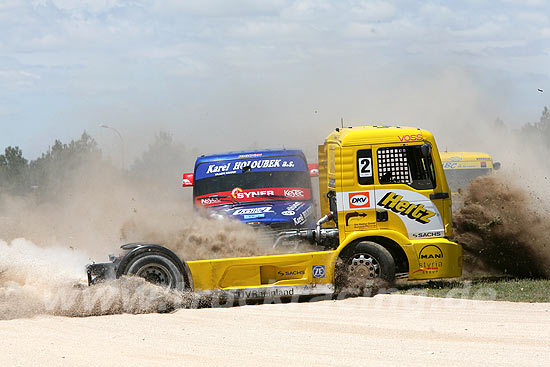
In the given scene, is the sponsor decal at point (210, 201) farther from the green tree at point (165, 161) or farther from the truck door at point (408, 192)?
the green tree at point (165, 161)

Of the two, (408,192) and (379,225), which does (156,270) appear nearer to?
(379,225)

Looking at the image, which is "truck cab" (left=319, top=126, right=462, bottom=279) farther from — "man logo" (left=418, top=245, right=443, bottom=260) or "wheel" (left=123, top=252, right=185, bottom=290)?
"wheel" (left=123, top=252, right=185, bottom=290)

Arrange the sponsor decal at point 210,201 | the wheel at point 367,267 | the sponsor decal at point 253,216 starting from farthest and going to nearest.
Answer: the sponsor decal at point 210,201, the sponsor decal at point 253,216, the wheel at point 367,267

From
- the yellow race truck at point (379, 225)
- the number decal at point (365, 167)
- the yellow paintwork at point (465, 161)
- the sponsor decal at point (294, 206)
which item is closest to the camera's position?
the yellow race truck at point (379, 225)

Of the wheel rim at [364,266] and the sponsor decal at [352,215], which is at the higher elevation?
the sponsor decal at [352,215]

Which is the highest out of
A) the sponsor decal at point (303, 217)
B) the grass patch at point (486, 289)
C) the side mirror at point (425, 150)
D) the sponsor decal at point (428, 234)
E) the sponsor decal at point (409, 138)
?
the sponsor decal at point (409, 138)

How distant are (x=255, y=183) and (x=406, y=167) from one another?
13.7ft

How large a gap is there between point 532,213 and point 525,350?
18.6 feet

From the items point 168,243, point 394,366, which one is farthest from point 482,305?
point 168,243

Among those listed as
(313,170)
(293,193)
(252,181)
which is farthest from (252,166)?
(313,170)

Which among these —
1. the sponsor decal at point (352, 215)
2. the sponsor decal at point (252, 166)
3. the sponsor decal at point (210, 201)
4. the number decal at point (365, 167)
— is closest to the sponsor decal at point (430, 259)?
the sponsor decal at point (352, 215)

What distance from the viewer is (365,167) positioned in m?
11.9

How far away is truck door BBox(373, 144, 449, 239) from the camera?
39.0 ft

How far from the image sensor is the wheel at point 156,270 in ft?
36.9
